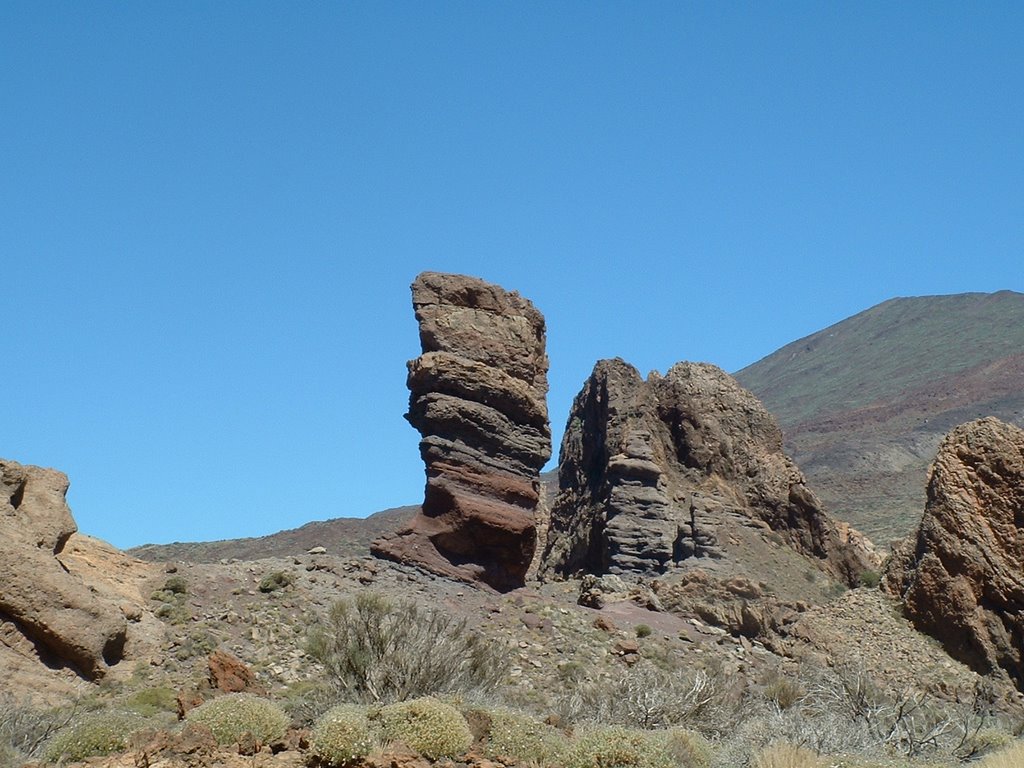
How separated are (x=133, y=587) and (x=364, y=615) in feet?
22.9

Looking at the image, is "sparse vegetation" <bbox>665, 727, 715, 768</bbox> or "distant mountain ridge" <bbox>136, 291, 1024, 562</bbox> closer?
"sparse vegetation" <bbox>665, 727, 715, 768</bbox>

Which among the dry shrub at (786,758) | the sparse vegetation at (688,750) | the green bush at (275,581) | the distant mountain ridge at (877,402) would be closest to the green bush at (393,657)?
the sparse vegetation at (688,750)

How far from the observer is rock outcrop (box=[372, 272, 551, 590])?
30.5 metres

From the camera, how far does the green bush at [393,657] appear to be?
19.1 metres

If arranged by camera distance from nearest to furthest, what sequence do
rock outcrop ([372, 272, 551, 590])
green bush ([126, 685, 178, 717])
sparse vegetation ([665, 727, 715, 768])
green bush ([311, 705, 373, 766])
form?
green bush ([311, 705, 373, 766]) < sparse vegetation ([665, 727, 715, 768]) < green bush ([126, 685, 178, 717]) < rock outcrop ([372, 272, 551, 590])

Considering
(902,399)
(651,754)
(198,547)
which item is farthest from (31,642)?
(902,399)

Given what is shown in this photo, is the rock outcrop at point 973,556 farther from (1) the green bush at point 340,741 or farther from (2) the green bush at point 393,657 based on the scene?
(1) the green bush at point 340,741

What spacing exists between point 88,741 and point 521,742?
4.78 metres

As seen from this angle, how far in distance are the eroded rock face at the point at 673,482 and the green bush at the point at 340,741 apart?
2551cm

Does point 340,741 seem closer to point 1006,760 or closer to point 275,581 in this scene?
point 1006,760

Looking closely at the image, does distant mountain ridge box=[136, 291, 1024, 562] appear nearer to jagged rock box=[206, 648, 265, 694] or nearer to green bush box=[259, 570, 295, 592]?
green bush box=[259, 570, 295, 592]

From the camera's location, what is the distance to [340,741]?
44.3ft

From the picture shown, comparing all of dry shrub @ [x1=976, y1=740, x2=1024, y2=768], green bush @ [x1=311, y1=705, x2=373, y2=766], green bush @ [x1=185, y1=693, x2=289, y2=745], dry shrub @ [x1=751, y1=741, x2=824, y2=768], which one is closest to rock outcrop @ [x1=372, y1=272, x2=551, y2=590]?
green bush @ [x1=185, y1=693, x2=289, y2=745]

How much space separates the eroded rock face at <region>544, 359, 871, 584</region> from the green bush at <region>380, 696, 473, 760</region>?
80.5ft
